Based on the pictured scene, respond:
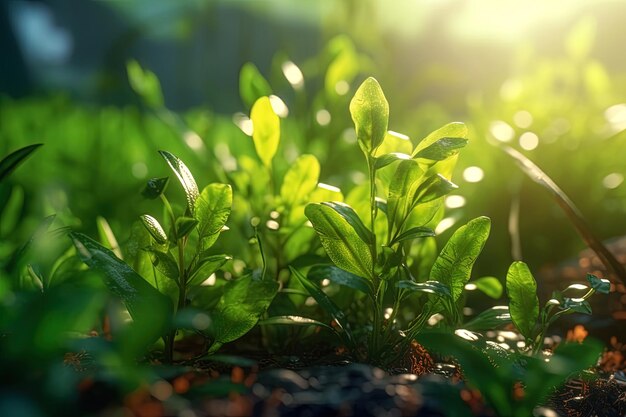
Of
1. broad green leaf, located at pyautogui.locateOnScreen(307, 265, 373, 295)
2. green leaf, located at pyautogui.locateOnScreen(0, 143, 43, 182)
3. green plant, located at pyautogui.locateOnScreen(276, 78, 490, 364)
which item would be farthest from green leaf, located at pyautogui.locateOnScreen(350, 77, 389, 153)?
green leaf, located at pyautogui.locateOnScreen(0, 143, 43, 182)

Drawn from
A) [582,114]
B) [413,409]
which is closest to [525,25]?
[582,114]

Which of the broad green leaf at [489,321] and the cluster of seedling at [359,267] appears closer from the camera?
the cluster of seedling at [359,267]

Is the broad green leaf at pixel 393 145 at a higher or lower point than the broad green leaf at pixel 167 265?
higher

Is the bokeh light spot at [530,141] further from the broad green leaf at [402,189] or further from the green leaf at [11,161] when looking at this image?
the green leaf at [11,161]

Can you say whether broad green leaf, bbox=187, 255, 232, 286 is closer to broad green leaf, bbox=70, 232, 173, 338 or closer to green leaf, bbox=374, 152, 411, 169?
broad green leaf, bbox=70, 232, 173, 338

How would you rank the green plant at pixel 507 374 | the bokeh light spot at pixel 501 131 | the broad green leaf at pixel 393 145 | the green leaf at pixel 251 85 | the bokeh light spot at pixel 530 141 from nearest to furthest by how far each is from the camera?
the green plant at pixel 507 374 < the broad green leaf at pixel 393 145 < the green leaf at pixel 251 85 < the bokeh light spot at pixel 501 131 < the bokeh light spot at pixel 530 141

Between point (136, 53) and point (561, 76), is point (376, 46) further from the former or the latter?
point (136, 53)

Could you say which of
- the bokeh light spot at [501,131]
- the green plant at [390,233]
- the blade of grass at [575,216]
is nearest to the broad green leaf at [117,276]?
the green plant at [390,233]

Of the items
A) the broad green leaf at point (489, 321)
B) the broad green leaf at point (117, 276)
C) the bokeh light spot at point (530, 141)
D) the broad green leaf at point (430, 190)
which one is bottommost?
the broad green leaf at point (117, 276)
